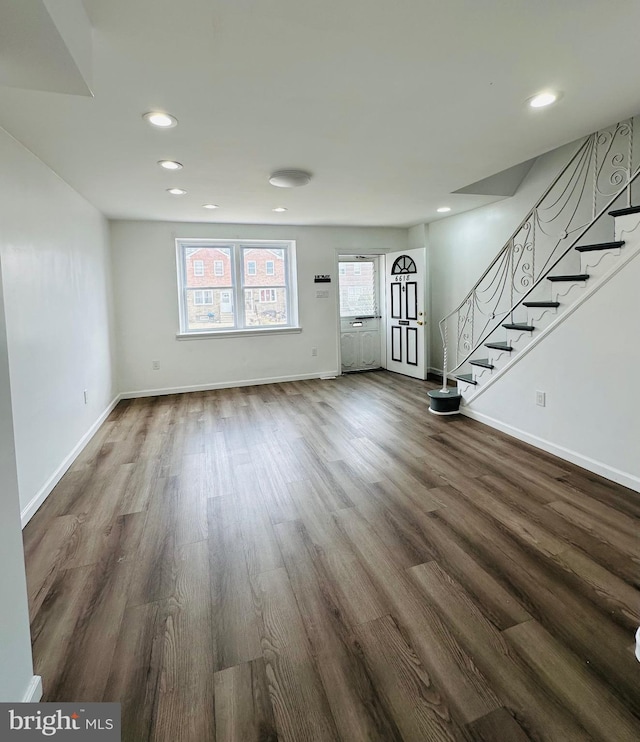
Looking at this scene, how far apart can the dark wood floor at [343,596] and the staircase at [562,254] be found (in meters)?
1.05

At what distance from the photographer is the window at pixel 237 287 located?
5781mm

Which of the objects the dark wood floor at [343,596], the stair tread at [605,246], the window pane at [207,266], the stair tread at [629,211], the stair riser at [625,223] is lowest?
the dark wood floor at [343,596]

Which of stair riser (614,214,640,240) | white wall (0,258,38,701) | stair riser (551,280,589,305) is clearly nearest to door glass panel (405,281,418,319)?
stair riser (551,280,589,305)

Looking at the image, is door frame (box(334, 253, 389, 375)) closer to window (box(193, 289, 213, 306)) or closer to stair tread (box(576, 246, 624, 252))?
window (box(193, 289, 213, 306))

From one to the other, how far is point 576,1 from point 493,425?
126 inches

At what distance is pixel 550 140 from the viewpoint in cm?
286

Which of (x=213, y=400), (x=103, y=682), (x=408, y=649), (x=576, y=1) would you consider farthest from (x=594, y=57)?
(x=213, y=400)

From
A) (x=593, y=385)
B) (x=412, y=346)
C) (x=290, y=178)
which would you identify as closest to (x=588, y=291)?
(x=593, y=385)

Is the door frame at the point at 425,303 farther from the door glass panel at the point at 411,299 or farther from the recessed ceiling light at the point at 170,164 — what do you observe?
the recessed ceiling light at the point at 170,164

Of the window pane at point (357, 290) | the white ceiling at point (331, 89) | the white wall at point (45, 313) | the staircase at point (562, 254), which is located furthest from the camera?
the window pane at point (357, 290)

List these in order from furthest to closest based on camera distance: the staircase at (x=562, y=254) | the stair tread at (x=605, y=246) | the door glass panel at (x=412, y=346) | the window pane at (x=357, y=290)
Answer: the window pane at (x=357, y=290) < the door glass panel at (x=412, y=346) < the staircase at (x=562, y=254) < the stair tread at (x=605, y=246)

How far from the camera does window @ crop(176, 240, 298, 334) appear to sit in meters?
5.78

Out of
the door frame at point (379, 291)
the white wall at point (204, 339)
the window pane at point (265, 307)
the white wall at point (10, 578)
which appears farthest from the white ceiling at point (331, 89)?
the door frame at point (379, 291)

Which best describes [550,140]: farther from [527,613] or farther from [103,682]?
[103,682]
